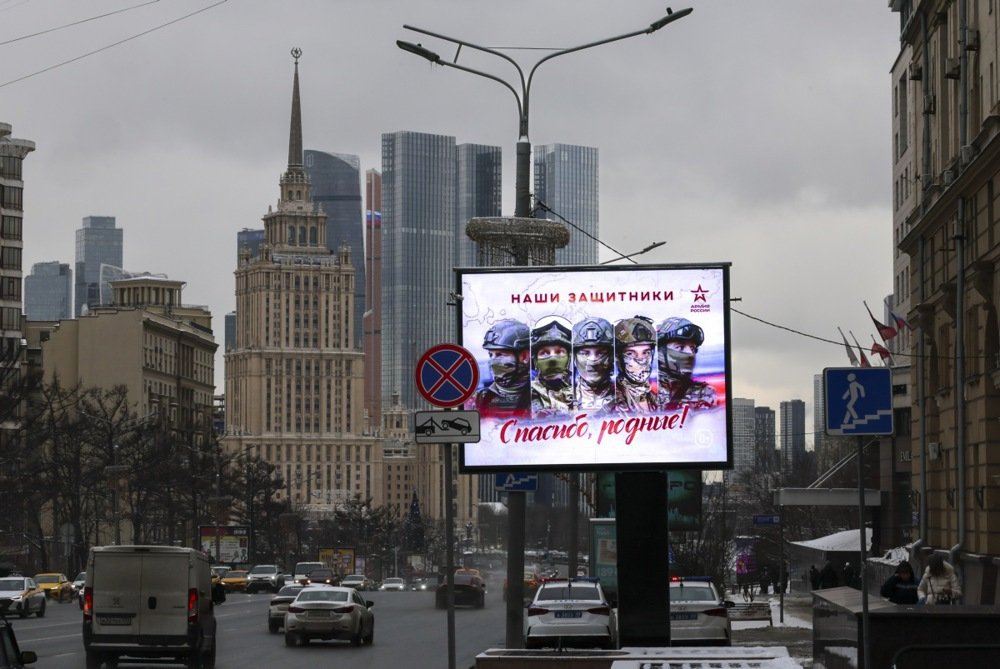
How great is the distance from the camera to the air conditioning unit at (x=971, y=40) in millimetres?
36000

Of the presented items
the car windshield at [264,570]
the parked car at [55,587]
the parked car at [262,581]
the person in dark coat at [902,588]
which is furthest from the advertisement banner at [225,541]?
A: the person in dark coat at [902,588]

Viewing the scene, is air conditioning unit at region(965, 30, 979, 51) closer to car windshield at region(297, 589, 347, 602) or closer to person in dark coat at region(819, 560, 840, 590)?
person in dark coat at region(819, 560, 840, 590)

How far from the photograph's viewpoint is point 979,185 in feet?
115

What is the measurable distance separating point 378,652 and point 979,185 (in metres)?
14.9

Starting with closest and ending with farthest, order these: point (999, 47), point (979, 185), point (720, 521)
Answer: point (999, 47) < point (979, 185) < point (720, 521)

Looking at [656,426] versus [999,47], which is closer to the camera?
[656,426]

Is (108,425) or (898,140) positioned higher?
(898,140)

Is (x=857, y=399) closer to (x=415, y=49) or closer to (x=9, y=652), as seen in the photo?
(x=9, y=652)

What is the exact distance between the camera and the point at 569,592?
28547mm

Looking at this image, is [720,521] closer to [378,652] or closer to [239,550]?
[378,652]

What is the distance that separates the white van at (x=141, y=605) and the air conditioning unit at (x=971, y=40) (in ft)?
62.0

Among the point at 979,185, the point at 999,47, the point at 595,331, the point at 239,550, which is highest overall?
the point at 999,47

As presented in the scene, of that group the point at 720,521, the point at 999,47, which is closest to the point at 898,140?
the point at 720,521

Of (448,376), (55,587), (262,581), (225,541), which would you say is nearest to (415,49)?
(448,376)
